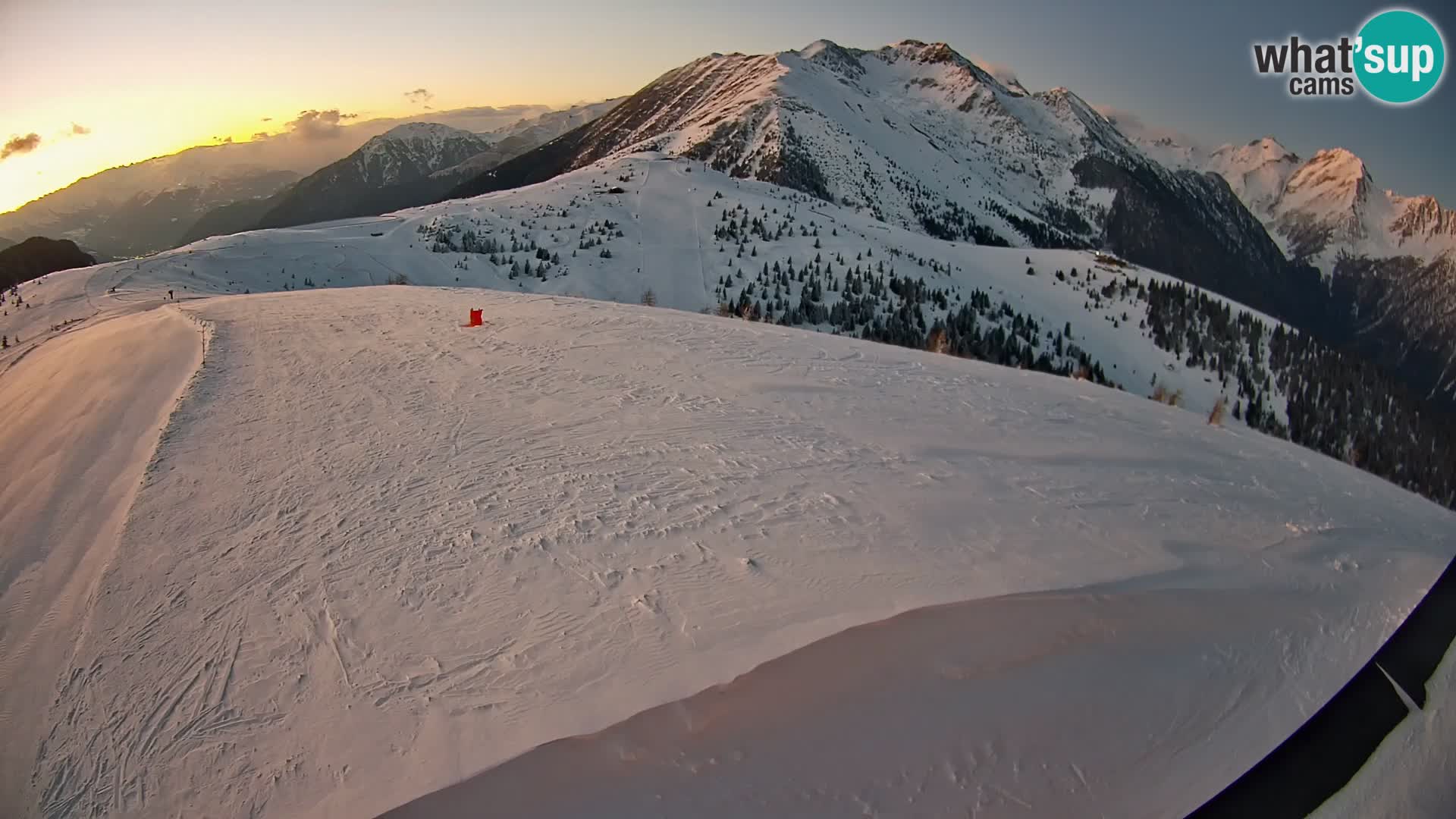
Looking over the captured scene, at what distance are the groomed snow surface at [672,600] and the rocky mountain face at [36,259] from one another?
50325 millimetres

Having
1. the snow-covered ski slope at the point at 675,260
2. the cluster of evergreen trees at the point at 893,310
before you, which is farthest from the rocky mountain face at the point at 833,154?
the cluster of evergreen trees at the point at 893,310

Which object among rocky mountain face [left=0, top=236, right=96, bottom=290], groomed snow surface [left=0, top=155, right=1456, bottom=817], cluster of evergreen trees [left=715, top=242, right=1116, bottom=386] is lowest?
cluster of evergreen trees [left=715, top=242, right=1116, bottom=386]

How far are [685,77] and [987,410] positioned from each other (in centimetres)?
18962

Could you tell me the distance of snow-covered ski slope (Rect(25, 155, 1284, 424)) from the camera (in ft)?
94.3

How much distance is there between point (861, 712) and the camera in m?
4.26

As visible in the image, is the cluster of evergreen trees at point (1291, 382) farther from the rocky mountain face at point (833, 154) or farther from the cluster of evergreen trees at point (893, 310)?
the rocky mountain face at point (833, 154)

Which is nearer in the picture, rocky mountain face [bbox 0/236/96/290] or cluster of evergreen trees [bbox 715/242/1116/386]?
cluster of evergreen trees [bbox 715/242/1116/386]

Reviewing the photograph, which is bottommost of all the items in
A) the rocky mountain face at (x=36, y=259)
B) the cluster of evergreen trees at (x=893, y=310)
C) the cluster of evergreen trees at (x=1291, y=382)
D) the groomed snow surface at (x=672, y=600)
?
the cluster of evergreen trees at (x=1291, y=382)

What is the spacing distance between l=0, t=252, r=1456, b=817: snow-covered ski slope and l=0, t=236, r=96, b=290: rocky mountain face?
164 ft

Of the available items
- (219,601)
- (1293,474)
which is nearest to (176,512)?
(219,601)

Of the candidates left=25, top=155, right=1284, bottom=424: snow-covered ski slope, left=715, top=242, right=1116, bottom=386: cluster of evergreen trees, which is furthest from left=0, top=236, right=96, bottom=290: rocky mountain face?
left=715, top=242, right=1116, bottom=386: cluster of evergreen trees

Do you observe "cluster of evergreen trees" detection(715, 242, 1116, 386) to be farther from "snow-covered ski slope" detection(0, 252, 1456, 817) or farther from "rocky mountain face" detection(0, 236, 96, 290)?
"rocky mountain face" detection(0, 236, 96, 290)

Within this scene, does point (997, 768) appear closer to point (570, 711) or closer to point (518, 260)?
point (570, 711)

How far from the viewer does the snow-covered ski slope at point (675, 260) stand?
28750 millimetres
